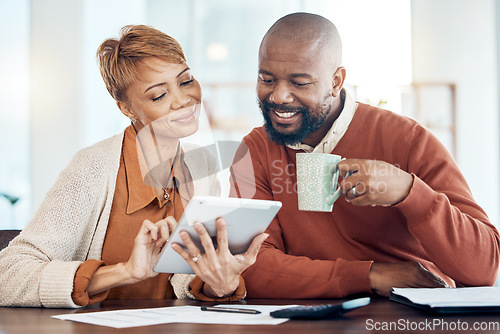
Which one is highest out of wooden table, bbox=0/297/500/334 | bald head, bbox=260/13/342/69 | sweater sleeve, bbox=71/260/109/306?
bald head, bbox=260/13/342/69

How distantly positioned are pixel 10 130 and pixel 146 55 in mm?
2684

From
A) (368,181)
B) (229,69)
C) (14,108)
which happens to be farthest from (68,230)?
(229,69)

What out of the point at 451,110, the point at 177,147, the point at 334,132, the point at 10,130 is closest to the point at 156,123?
the point at 177,147

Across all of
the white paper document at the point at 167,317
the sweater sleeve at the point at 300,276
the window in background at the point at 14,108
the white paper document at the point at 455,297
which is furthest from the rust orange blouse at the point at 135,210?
the window in background at the point at 14,108

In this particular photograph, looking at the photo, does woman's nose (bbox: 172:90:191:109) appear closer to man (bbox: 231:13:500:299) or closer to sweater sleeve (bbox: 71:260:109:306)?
man (bbox: 231:13:500:299)

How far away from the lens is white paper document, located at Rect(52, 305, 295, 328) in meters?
0.81

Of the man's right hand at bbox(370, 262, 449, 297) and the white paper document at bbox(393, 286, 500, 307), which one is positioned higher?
the white paper document at bbox(393, 286, 500, 307)

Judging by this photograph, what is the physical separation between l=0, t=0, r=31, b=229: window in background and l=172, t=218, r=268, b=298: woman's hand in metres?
2.91

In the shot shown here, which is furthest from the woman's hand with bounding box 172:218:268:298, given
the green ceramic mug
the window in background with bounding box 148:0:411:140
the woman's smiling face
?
the window in background with bounding box 148:0:411:140

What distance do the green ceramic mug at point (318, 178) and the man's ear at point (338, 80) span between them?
1.49 ft

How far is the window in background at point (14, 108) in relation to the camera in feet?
11.9

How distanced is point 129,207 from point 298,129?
0.45 m

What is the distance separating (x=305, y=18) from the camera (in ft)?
4.67

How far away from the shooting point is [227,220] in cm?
94
